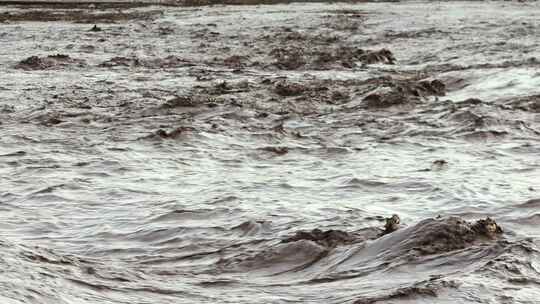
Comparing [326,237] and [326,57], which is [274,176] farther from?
[326,57]

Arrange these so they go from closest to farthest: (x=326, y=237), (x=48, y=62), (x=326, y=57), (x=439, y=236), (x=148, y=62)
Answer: (x=439, y=236) → (x=326, y=237) → (x=48, y=62) → (x=326, y=57) → (x=148, y=62)

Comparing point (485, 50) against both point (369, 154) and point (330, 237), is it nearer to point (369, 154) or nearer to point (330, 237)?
point (369, 154)

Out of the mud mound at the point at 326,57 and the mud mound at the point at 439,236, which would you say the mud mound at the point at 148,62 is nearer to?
the mud mound at the point at 326,57

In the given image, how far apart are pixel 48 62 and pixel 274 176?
9.22 metres

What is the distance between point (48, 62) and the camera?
622 inches

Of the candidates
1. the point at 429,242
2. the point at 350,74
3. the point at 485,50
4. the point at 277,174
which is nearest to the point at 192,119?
the point at 277,174

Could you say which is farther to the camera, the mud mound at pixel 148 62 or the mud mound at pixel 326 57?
the mud mound at pixel 148 62

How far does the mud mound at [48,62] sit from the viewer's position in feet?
50.5

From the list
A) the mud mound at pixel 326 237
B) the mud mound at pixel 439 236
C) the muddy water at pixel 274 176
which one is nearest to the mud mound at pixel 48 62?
the muddy water at pixel 274 176

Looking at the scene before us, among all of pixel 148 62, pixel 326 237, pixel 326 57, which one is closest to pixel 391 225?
pixel 326 237

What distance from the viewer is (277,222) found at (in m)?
5.93

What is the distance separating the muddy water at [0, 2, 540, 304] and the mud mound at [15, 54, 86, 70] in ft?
0.12

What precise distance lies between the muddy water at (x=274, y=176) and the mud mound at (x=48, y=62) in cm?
4

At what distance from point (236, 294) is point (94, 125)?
18.6ft
